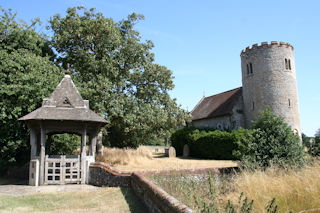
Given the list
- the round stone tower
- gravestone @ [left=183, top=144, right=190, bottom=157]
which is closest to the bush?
gravestone @ [left=183, top=144, right=190, bottom=157]

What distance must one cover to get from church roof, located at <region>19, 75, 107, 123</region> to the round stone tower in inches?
840

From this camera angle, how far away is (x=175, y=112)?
784 inches

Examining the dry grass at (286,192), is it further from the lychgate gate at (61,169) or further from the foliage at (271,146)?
the lychgate gate at (61,169)

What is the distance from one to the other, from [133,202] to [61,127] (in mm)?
6180

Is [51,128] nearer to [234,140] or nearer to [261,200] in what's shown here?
[261,200]

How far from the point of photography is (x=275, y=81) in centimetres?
2800

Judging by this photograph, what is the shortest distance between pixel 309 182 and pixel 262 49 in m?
25.4

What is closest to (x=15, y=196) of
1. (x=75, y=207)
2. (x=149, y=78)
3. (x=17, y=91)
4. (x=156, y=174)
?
(x=75, y=207)

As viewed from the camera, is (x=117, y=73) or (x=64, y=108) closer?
(x=64, y=108)

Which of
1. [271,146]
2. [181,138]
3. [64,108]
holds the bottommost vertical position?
[271,146]

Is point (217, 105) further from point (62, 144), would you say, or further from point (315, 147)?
point (315, 147)

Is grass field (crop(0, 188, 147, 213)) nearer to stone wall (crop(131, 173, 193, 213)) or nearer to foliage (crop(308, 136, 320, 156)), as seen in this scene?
stone wall (crop(131, 173, 193, 213))

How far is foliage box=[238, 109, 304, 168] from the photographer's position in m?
9.63

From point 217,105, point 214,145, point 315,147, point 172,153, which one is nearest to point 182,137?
point 172,153
